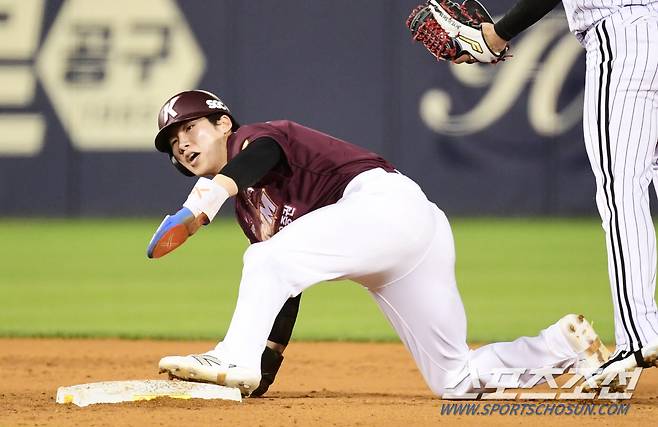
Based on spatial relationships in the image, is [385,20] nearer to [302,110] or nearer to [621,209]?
[302,110]

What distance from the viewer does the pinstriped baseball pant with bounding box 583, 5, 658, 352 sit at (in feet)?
12.2

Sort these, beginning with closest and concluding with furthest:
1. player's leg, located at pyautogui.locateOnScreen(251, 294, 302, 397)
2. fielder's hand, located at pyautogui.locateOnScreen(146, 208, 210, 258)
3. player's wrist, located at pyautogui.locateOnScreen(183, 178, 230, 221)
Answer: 1. fielder's hand, located at pyautogui.locateOnScreen(146, 208, 210, 258)
2. player's wrist, located at pyautogui.locateOnScreen(183, 178, 230, 221)
3. player's leg, located at pyautogui.locateOnScreen(251, 294, 302, 397)

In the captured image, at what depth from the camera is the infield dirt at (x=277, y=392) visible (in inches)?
131

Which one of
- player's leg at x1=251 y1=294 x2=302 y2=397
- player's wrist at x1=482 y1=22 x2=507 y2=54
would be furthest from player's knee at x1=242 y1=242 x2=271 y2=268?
player's wrist at x1=482 y1=22 x2=507 y2=54

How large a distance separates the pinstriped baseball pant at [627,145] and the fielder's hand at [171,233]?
136cm

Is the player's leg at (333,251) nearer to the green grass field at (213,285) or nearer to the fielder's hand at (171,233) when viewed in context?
the fielder's hand at (171,233)

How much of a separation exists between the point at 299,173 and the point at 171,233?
61cm

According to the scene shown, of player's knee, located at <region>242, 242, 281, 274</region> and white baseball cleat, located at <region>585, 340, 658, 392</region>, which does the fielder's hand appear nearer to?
player's knee, located at <region>242, 242, 281, 274</region>

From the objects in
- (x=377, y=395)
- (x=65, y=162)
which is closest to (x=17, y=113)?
(x=65, y=162)

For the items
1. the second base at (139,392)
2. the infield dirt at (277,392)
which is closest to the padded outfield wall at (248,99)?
the infield dirt at (277,392)

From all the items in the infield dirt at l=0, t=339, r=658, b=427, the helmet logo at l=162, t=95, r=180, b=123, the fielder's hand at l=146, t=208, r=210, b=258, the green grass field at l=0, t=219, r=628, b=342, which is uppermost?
the helmet logo at l=162, t=95, r=180, b=123

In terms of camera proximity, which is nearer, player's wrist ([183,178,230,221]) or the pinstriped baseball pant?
player's wrist ([183,178,230,221])

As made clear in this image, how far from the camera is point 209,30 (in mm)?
12148

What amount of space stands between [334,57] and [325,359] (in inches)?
285
